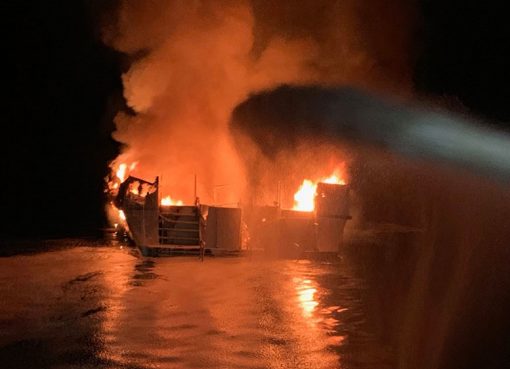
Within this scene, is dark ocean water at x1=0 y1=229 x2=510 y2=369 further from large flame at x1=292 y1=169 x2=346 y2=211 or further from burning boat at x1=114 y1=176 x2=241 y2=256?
large flame at x1=292 y1=169 x2=346 y2=211

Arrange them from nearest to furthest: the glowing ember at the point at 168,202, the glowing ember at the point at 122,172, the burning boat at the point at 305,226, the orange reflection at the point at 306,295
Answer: the orange reflection at the point at 306,295 → the burning boat at the point at 305,226 → the glowing ember at the point at 168,202 → the glowing ember at the point at 122,172

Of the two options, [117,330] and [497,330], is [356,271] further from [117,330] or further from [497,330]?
[117,330]

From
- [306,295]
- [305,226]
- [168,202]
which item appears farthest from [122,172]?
[306,295]

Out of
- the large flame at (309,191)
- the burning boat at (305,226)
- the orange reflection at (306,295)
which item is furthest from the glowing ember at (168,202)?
the orange reflection at (306,295)

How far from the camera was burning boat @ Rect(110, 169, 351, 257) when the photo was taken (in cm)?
1961

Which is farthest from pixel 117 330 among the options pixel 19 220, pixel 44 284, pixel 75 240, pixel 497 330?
pixel 19 220

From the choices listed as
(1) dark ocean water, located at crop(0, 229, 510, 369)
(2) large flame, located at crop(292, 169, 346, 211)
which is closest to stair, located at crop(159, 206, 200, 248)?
(1) dark ocean water, located at crop(0, 229, 510, 369)

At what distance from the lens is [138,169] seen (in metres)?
26.8

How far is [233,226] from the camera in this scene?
1961 centimetres

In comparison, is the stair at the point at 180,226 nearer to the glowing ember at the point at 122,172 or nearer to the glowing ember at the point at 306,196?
the glowing ember at the point at 306,196

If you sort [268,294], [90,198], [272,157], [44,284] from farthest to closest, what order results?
[90,198] → [272,157] → [44,284] → [268,294]

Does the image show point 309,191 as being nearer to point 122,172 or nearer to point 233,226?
point 233,226

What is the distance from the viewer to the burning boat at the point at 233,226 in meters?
19.6

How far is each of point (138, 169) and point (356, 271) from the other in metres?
13.9
